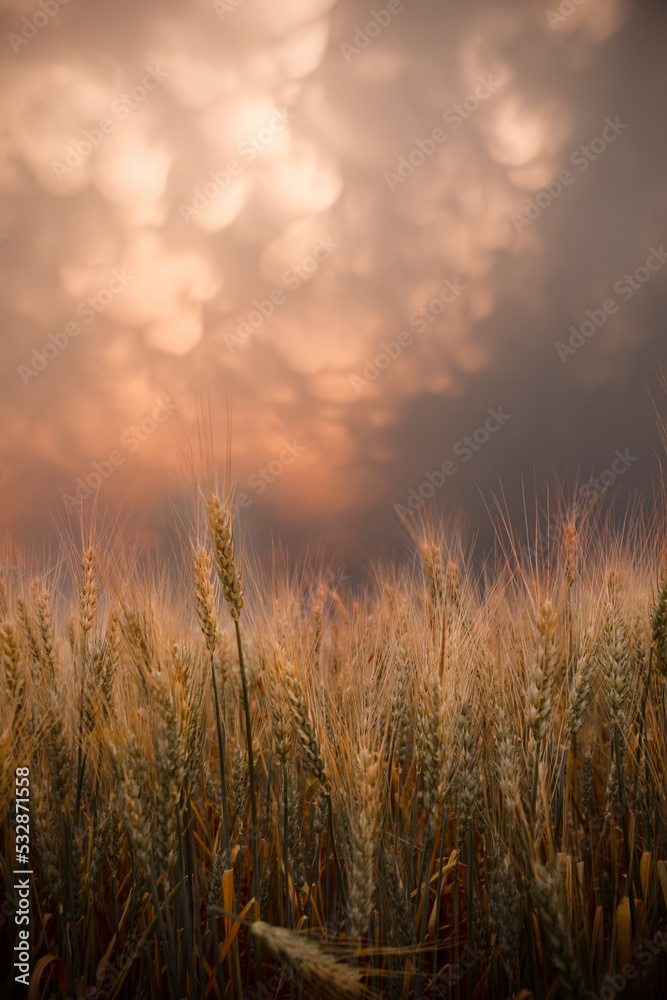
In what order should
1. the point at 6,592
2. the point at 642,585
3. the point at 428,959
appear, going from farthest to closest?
the point at 642,585 < the point at 6,592 < the point at 428,959

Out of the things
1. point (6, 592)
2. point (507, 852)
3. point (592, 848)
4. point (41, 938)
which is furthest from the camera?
point (6, 592)

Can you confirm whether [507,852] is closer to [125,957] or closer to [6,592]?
[125,957]

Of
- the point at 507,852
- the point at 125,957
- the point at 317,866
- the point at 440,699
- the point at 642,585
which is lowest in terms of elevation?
the point at 125,957

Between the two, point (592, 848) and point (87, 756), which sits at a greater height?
point (87, 756)

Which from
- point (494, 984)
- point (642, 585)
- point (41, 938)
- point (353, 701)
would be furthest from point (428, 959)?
point (642, 585)

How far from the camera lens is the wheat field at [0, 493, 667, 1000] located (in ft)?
5.09

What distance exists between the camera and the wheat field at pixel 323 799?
1.55 m

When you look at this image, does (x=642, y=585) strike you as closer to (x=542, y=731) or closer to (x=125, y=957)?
(x=542, y=731)

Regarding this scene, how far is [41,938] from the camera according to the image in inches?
76.0

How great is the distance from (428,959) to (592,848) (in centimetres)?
81

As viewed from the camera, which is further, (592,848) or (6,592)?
(6,592)

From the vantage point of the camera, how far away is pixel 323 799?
Answer: 1.93 metres

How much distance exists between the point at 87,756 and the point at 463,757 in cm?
143

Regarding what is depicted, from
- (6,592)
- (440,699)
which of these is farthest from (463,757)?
(6,592)
